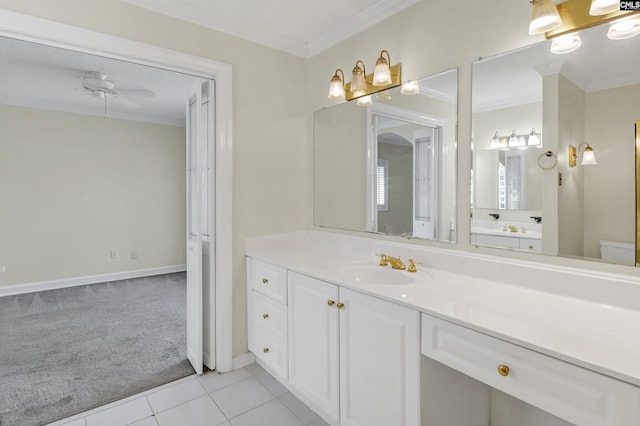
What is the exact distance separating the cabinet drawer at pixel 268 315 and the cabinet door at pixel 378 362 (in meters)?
0.54

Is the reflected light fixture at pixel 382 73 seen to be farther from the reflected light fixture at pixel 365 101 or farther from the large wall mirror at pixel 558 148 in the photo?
the large wall mirror at pixel 558 148

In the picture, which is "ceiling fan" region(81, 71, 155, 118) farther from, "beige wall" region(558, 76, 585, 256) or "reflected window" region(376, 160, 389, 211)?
"beige wall" region(558, 76, 585, 256)

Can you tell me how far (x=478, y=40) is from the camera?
5.53 ft

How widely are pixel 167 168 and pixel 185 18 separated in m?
3.52

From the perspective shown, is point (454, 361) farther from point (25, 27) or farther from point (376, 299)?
point (25, 27)

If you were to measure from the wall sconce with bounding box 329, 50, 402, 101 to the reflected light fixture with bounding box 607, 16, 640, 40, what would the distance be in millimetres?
992

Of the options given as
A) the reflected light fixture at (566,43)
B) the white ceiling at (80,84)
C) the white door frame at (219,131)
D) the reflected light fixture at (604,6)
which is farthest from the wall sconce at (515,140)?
the white ceiling at (80,84)

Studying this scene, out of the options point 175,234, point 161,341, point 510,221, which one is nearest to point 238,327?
point 161,341

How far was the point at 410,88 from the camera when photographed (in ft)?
6.53

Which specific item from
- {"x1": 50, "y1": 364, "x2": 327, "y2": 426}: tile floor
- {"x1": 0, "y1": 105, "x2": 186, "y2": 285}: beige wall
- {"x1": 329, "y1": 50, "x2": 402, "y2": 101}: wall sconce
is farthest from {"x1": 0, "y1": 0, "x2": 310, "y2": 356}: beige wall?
{"x1": 0, "y1": 105, "x2": 186, "y2": 285}: beige wall

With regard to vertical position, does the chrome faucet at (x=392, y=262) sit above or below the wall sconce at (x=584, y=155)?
below

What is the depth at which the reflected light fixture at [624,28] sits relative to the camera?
126cm

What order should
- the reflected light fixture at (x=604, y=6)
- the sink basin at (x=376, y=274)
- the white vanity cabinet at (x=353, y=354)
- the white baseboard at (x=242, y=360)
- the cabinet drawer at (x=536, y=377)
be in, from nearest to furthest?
the cabinet drawer at (x=536, y=377)
the reflected light fixture at (x=604, y=6)
the white vanity cabinet at (x=353, y=354)
the sink basin at (x=376, y=274)
the white baseboard at (x=242, y=360)

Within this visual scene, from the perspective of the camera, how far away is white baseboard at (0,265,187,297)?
417 cm
